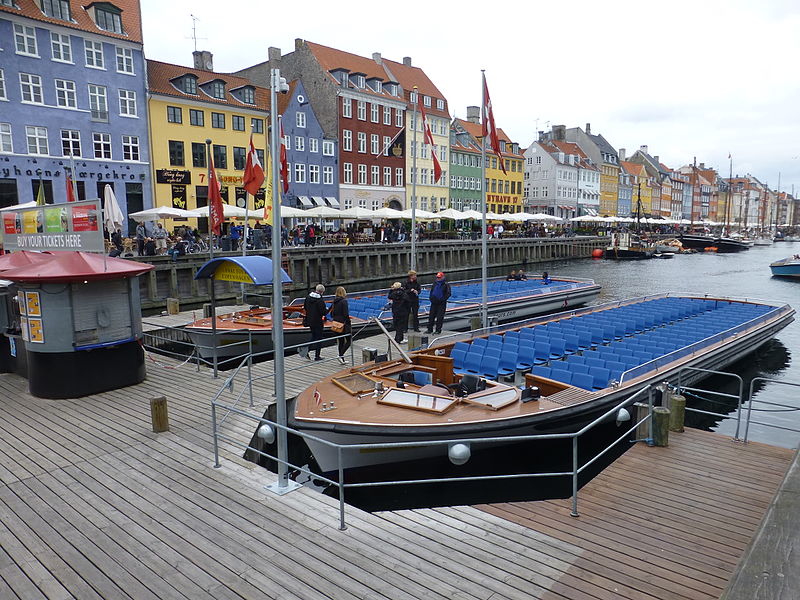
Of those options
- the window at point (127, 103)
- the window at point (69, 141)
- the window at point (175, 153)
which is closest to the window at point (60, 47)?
the window at point (127, 103)

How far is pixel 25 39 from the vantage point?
35906mm

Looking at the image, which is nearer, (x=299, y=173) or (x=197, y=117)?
(x=197, y=117)

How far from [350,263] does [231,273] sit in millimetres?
30802

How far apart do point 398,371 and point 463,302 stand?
12.2 metres

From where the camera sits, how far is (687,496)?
312 inches

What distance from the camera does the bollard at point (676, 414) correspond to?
1023cm

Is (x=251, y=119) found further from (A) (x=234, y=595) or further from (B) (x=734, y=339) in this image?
(A) (x=234, y=595)

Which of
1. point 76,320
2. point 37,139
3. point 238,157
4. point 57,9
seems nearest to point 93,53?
point 57,9

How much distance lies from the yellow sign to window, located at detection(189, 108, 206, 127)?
36.9 meters

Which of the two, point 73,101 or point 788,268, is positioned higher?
point 73,101

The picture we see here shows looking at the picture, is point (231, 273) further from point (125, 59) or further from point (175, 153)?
point (125, 59)

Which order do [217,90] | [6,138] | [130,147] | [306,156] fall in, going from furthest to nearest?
[306,156] → [217,90] → [130,147] → [6,138]

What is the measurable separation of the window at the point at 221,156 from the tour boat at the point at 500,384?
35.0m

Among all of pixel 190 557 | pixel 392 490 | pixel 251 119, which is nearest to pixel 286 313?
pixel 392 490
